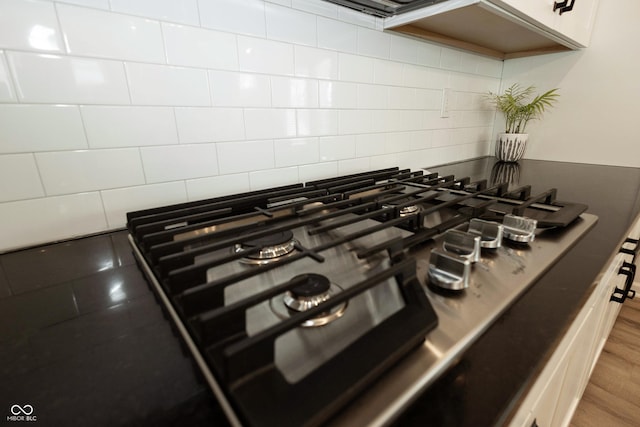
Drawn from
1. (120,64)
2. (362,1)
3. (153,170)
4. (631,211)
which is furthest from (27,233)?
(631,211)

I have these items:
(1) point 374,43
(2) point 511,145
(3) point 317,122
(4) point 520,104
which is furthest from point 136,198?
(4) point 520,104

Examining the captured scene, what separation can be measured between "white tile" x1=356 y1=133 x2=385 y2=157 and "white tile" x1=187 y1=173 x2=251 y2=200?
453mm

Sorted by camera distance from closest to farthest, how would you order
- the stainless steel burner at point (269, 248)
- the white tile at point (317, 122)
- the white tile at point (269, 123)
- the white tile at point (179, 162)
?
1. the stainless steel burner at point (269, 248)
2. the white tile at point (179, 162)
3. the white tile at point (269, 123)
4. the white tile at point (317, 122)

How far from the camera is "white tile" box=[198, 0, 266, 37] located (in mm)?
706

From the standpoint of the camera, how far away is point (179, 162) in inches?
29.5

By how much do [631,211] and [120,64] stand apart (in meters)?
1.28

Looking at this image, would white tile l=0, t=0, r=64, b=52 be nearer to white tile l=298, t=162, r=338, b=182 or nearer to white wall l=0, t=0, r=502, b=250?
white wall l=0, t=0, r=502, b=250

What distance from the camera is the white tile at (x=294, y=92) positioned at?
33.7 inches

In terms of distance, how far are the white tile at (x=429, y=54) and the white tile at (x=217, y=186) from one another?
34.9 inches

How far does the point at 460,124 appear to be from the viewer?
1.52m

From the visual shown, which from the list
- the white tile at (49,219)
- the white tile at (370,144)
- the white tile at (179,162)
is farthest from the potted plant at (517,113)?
the white tile at (49,219)

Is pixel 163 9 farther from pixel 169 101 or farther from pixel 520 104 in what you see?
pixel 520 104

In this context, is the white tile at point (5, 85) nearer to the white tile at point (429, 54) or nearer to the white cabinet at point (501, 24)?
the white cabinet at point (501, 24)

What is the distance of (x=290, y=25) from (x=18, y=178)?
724 millimetres
